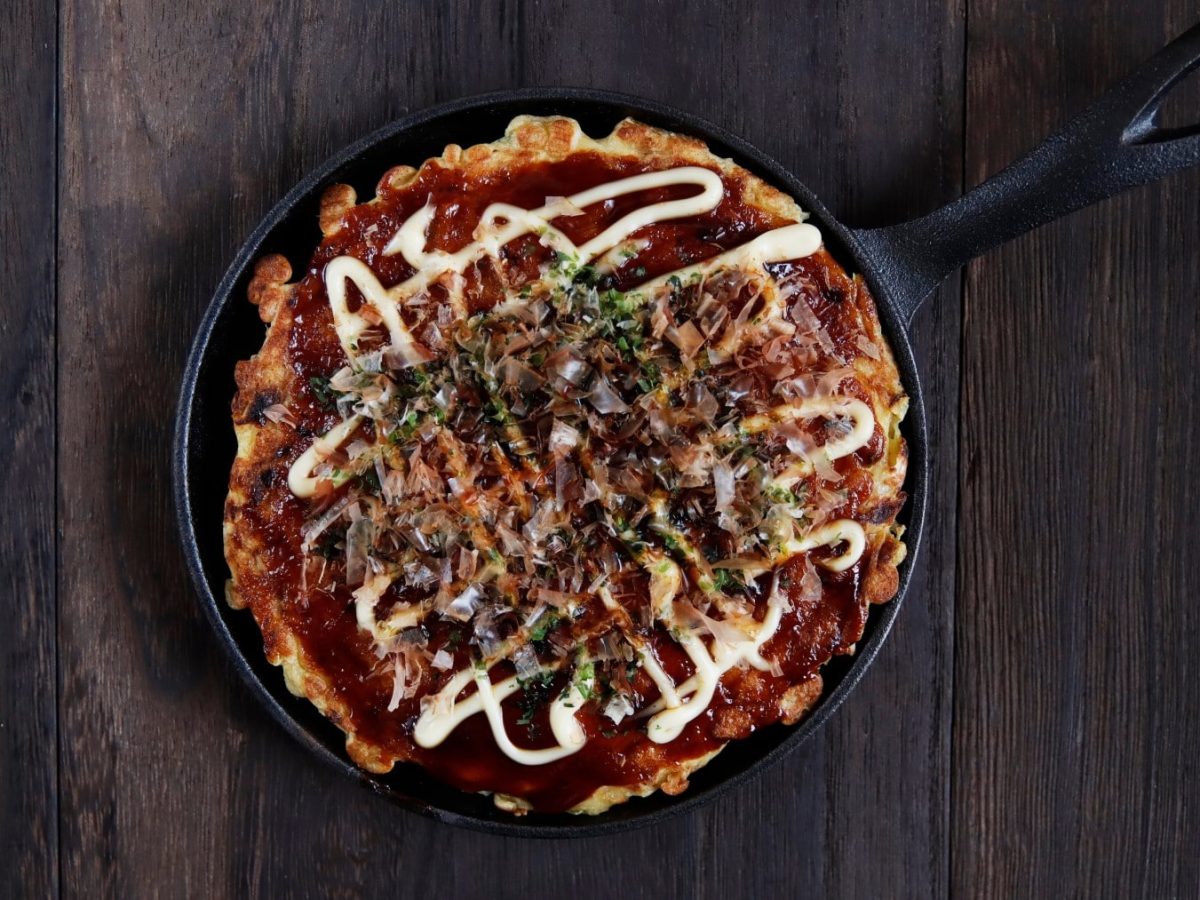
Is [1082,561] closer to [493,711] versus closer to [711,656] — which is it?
[711,656]

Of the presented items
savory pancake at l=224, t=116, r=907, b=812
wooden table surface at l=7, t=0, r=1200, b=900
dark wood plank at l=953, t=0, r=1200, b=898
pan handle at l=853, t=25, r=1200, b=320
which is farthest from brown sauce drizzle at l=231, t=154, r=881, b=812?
dark wood plank at l=953, t=0, r=1200, b=898

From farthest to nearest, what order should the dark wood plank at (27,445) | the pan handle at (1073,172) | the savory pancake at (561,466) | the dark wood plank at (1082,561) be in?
the dark wood plank at (1082,561)
the dark wood plank at (27,445)
the pan handle at (1073,172)
the savory pancake at (561,466)

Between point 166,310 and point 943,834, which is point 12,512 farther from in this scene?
point 943,834

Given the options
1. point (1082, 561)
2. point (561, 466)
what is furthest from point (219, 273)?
point (1082, 561)

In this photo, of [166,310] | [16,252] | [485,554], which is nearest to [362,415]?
[485,554]

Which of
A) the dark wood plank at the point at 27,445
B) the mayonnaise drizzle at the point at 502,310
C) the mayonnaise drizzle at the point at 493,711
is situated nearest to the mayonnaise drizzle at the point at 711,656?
the mayonnaise drizzle at the point at 502,310

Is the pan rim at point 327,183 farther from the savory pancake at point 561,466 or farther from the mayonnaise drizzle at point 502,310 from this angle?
the mayonnaise drizzle at point 502,310

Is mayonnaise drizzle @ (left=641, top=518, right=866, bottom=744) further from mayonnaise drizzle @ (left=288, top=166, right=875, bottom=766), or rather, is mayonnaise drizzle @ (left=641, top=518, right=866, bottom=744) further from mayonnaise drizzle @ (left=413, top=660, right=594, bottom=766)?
mayonnaise drizzle @ (left=413, top=660, right=594, bottom=766)
